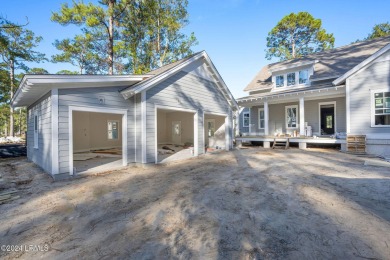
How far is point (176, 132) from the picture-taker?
1588 centimetres

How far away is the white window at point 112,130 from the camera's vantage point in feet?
43.5

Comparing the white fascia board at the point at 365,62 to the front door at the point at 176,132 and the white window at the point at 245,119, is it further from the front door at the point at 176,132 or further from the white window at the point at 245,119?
the front door at the point at 176,132

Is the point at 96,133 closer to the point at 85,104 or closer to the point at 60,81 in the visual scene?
the point at 85,104

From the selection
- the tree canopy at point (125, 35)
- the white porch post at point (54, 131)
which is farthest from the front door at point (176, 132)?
the white porch post at point (54, 131)

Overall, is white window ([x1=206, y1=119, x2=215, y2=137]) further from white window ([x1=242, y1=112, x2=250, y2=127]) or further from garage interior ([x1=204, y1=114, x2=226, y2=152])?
white window ([x1=242, y1=112, x2=250, y2=127])

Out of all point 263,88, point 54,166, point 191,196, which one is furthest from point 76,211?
point 263,88

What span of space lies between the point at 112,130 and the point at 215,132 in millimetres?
7528

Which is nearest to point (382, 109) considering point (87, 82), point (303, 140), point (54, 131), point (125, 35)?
point (303, 140)

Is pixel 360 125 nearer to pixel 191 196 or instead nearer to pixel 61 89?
pixel 191 196

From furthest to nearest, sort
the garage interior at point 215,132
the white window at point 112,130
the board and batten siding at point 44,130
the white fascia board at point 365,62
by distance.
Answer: the white window at point 112,130, the garage interior at point 215,132, the white fascia board at point 365,62, the board and batten siding at point 44,130

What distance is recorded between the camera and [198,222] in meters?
2.98

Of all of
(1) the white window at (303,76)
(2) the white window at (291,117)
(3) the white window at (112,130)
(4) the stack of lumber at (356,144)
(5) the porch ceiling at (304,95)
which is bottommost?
(4) the stack of lumber at (356,144)

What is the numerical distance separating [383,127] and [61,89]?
13802 mm

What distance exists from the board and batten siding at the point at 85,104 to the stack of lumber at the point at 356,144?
10.8 m
